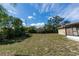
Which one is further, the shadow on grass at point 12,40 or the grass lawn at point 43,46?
the shadow on grass at point 12,40

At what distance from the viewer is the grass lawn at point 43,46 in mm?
4320

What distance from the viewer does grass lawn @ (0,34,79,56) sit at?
432 cm

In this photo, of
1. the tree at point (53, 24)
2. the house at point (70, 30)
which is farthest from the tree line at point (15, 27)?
the house at point (70, 30)

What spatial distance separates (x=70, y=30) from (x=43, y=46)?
63 cm

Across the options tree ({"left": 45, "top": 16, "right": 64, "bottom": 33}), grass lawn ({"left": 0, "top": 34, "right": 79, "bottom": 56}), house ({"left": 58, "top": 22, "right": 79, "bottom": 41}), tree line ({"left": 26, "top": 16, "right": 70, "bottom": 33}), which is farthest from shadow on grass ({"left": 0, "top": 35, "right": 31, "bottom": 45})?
house ({"left": 58, "top": 22, "right": 79, "bottom": 41})

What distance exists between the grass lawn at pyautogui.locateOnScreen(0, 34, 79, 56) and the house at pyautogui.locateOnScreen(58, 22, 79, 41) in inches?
3.5

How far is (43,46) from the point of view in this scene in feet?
14.4

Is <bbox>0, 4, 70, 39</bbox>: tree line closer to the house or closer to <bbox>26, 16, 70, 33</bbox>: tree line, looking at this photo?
<bbox>26, 16, 70, 33</bbox>: tree line

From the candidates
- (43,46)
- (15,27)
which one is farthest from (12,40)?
(43,46)

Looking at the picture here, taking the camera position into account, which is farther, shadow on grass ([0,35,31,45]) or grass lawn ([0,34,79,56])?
shadow on grass ([0,35,31,45])

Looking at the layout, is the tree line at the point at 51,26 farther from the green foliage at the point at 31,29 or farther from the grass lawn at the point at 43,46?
the grass lawn at the point at 43,46

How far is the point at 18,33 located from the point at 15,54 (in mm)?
429

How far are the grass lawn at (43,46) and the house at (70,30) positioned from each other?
9 cm

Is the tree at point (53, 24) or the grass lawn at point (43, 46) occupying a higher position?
the tree at point (53, 24)
